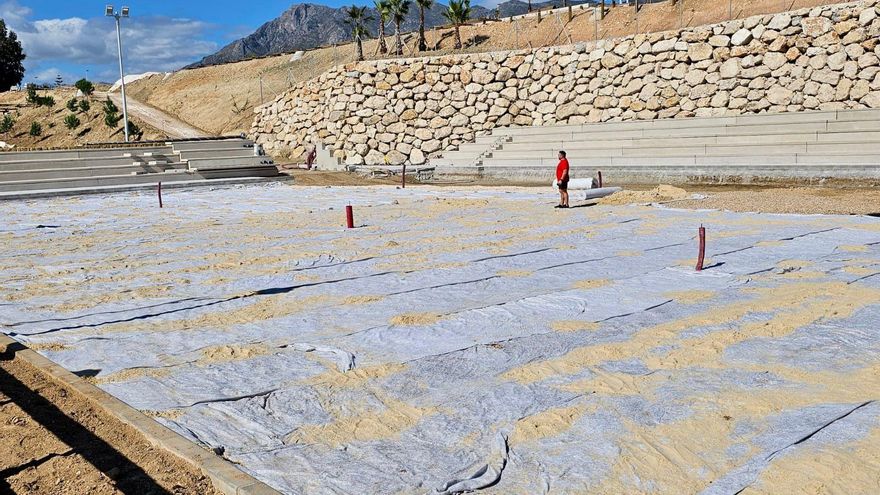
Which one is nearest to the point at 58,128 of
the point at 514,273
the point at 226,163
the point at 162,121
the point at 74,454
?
the point at 162,121

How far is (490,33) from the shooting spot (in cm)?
4259

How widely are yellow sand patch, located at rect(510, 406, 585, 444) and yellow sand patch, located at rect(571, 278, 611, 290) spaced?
3.39m

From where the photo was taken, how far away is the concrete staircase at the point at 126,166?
938 inches

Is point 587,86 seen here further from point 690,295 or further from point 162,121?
point 162,121

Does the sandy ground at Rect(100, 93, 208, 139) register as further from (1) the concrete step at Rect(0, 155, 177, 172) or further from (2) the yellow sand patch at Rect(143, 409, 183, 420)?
(2) the yellow sand patch at Rect(143, 409, 183, 420)

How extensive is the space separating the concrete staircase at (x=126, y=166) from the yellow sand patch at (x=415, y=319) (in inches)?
743

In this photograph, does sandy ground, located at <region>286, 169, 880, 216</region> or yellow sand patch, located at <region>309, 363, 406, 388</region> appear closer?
yellow sand patch, located at <region>309, 363, 406, 388</region>

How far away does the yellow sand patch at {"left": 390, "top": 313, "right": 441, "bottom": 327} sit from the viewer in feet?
21.7

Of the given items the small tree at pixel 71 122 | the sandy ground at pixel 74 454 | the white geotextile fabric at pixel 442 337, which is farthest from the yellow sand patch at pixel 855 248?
the small tree at pixel 71 122

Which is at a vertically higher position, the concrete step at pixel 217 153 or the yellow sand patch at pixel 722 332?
the concrete step at pixel 217 153

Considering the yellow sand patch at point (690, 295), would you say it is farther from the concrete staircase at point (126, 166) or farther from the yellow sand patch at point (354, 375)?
the concrete staircase at point (126, 166)

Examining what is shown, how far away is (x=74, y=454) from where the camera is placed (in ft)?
13.7

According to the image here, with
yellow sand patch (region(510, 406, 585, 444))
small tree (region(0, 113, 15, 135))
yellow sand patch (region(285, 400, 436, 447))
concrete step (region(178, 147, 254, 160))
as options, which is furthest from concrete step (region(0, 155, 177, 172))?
small tree (region(0, 113, 15, 135))

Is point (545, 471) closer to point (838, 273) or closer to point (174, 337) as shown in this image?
point (174, 337)
